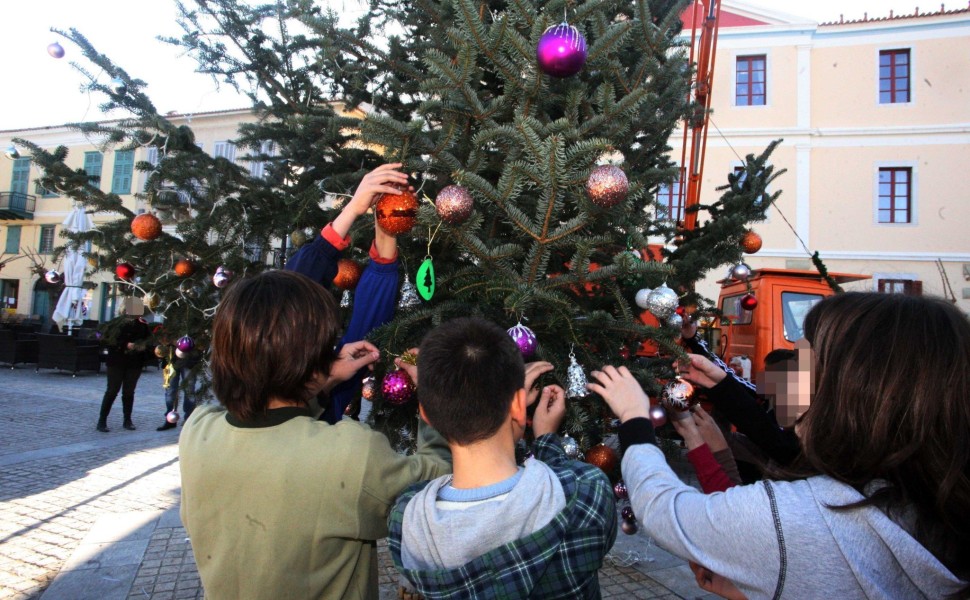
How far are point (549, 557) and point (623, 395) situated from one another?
1.64ft

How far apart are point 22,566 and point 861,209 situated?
20169 mm

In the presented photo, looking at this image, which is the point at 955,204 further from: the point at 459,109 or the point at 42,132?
the point at 42,132

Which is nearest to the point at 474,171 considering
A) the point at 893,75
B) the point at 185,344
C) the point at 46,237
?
the point at 185,344

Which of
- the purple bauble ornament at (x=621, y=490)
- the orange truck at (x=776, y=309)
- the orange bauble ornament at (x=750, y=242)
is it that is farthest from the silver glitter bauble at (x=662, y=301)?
the orange truck at (x=776, y=309)

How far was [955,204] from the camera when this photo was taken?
1678 cm

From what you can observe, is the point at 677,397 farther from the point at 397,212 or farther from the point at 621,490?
the point at 397,212

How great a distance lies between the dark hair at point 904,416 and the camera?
43.7 inches

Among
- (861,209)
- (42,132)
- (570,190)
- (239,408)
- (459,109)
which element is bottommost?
(239,408)

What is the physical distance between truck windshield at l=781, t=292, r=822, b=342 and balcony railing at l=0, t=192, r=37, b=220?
3273cm

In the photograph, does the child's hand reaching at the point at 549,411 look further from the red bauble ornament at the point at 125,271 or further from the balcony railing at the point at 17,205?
the balcony railing at the point at 17,205

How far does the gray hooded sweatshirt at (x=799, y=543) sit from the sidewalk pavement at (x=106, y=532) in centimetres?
300

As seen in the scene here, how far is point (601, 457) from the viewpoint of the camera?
2.16 metres

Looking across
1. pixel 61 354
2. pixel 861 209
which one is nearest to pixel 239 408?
pixel 61 354

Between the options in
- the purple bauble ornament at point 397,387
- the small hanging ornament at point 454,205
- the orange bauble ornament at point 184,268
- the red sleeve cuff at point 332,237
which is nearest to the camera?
the small hanging ornament at point 454,205
